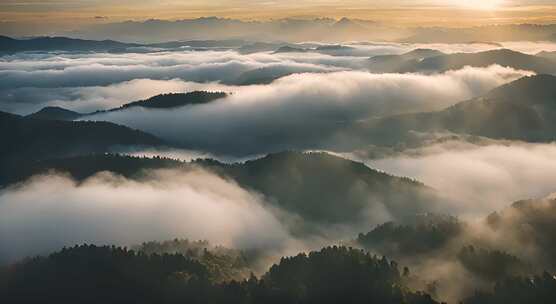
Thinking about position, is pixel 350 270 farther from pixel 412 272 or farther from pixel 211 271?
pixel 211 271

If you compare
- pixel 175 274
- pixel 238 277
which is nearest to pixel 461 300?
pixel 238 277

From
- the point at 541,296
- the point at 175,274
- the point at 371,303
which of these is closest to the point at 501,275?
the point at 541,296

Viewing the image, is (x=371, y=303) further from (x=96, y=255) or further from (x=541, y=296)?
(x=96, y=255)

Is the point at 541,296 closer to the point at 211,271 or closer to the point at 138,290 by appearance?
the point at 211,271

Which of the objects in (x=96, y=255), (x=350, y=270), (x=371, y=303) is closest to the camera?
(x=371, y=303)

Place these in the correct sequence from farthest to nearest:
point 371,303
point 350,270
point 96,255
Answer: point 96,255
point 350,270
point 371,303

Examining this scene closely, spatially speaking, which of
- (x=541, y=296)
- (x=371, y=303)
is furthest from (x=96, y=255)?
(x=541, y=296)

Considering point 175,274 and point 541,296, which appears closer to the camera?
point 541,296

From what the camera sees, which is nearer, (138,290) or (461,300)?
(461,300)
